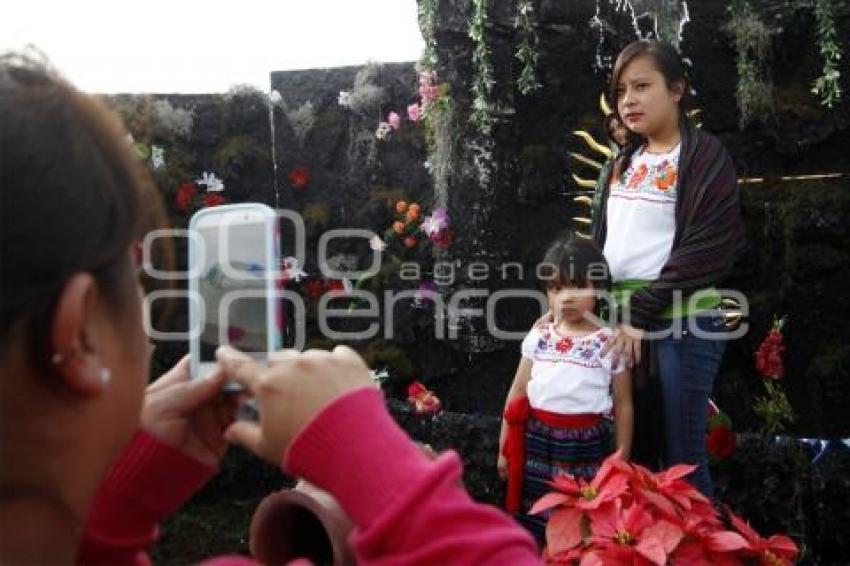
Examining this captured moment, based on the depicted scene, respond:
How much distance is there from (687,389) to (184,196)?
3718 mm

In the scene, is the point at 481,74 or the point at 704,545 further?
the point at 481,74

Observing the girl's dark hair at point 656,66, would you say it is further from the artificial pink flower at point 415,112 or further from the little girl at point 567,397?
the artificial pink flower at point 415,112

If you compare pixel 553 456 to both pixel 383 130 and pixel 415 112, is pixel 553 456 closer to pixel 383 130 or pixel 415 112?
pixel 415 112

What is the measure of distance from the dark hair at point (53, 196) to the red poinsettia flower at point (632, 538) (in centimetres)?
126

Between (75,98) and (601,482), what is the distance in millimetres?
1483

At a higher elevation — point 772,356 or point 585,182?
point 585,182

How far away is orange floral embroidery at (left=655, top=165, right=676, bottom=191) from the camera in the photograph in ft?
9.74

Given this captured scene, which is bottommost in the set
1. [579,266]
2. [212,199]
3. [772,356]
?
[772,356]

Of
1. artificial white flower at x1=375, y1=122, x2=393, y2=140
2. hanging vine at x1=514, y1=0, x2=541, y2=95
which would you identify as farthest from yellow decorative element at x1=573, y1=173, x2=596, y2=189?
artificial white flower at x1=375, y1=122, x2=393, y2=140

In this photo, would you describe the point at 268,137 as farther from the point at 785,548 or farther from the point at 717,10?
the point at 785,548

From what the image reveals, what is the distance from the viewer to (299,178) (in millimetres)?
5996

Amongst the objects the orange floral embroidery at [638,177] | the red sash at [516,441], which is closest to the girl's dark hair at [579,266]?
the orange floral embroidery at [638,177]

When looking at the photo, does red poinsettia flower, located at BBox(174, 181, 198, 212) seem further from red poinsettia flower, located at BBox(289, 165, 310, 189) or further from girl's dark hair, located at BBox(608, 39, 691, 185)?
girl's dark hair, located at BBox(608, 39, 691, 185)

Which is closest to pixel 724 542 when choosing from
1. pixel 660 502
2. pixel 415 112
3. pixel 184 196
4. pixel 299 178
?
pixel 660 502
